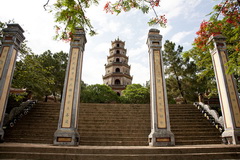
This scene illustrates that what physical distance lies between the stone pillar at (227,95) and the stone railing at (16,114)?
29.3 ft

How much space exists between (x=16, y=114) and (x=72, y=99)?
15.3ft

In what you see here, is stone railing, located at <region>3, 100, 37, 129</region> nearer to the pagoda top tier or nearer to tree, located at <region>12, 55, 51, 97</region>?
tree, located at <region>12, 55, 51, 97</region>

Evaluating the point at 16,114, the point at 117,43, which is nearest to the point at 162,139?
the point at 16,114

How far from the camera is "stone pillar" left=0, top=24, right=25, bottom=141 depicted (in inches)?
205

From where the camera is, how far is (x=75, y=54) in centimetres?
588

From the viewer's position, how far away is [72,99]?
17.2 ft

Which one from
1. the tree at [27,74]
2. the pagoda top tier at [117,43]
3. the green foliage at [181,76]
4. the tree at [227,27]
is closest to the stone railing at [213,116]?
the tree at [227,27]

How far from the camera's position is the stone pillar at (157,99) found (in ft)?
16.1

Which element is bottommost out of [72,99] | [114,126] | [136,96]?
[114,126]

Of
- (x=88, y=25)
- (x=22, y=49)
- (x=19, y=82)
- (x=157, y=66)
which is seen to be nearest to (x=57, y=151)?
(x=88, y=25)

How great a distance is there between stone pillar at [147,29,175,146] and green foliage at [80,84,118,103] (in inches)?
484

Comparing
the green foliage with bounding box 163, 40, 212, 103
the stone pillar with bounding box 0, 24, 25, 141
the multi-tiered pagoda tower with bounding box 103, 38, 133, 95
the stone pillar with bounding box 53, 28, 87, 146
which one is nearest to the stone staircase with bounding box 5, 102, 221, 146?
the stone pillar with bounding box 53, 28, 87, 146

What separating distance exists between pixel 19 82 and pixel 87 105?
408 centimetres

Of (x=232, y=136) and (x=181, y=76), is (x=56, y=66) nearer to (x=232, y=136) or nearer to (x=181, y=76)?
(x=181, y=76)
